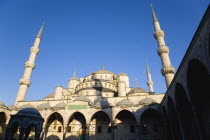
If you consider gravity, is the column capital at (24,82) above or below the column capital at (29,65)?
below

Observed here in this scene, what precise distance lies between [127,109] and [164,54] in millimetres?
9647

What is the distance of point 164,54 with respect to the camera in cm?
2288

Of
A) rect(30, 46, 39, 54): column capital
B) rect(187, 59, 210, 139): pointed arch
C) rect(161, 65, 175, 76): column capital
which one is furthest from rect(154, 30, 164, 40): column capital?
rect(30, 46, 39, 54): column capital

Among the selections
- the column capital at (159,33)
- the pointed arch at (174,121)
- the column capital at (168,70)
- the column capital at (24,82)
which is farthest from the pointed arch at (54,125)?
the column capital at (159,33)

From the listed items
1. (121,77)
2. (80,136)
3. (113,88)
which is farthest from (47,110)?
(121,77)

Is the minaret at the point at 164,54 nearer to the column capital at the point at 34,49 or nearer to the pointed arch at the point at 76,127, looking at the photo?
the pointed arch at the point at 76,127

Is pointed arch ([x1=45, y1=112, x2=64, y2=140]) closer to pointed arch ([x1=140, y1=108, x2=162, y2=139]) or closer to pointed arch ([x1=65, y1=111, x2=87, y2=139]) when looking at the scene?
pointed arch ([x1=65, y1=111, x2=87, y2=139])

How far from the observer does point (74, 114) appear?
2255cm

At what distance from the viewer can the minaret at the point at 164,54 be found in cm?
2100

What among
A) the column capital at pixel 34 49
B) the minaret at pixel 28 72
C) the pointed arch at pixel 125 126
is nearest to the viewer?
the pointed arch at pixel 125 126

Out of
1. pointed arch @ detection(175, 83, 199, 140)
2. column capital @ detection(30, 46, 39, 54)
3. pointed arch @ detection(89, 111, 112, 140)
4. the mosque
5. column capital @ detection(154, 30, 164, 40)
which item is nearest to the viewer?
the mosque

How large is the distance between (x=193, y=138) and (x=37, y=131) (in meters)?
12.8

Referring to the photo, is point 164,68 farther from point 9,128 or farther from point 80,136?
point 9,128

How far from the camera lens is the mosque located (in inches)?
392
